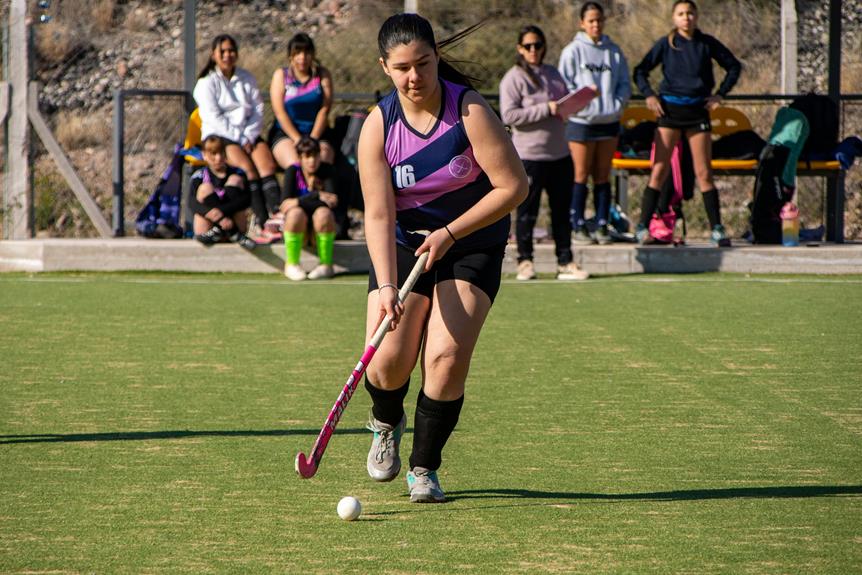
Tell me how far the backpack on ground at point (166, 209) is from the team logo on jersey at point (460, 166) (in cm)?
865

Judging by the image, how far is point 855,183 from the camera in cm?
1759

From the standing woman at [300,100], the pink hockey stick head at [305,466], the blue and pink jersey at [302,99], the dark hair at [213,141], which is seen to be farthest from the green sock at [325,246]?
the pink hockey stick head at [305,466]

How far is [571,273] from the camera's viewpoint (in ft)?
38.5

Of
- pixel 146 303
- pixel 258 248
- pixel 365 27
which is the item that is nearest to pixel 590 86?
pixel 258 248

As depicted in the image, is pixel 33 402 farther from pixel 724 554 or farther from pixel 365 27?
pixel 365 27

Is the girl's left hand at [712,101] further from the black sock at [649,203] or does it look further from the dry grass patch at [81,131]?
the dry grass patch at [81,131]

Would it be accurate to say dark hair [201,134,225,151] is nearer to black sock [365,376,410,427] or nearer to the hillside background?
the hillside background

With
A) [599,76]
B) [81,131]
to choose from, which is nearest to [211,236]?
[599,76]

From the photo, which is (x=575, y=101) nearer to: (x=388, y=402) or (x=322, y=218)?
(x=322, y=218)

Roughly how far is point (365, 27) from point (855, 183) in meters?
6.32

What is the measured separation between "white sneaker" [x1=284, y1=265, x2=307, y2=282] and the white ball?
742 cm

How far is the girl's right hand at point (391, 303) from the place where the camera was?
4707 millimetres

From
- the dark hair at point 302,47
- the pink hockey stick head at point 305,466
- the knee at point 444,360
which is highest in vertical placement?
the dark hair at point 302,47

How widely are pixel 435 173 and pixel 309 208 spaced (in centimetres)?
724
